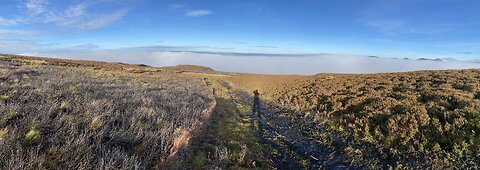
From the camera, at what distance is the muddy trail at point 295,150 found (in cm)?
921

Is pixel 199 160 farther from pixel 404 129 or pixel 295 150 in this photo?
pixel 404 129

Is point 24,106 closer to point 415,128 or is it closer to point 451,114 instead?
point 415,128

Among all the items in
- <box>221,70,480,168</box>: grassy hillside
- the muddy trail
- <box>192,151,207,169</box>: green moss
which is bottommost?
the muddy trail

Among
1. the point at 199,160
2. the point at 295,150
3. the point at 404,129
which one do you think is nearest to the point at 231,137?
the point at 295,150

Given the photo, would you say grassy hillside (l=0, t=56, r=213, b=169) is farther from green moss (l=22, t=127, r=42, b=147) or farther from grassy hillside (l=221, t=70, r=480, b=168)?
grassy hillside (l=221, t=70, r=480, b=168)

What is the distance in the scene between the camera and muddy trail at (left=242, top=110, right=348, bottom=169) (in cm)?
921

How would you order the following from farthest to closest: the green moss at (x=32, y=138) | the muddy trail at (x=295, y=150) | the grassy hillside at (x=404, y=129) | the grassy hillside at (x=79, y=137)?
the muddy trail at (x=295, y=150), the grassy hillside at (x=404, y=129), the green moss at (x=32, y=138), the grassy hillside at (x=79, y=137)

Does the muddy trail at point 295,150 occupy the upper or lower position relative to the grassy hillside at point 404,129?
lower

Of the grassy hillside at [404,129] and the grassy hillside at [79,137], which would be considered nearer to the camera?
the grassy hillside at [79,137]

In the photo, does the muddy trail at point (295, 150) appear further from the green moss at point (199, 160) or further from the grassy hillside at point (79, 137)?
the grassy hillside at point (79, 137)

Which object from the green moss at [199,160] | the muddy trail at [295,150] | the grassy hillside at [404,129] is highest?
the grassy hillside at [404,129]

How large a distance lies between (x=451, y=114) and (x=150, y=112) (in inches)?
480

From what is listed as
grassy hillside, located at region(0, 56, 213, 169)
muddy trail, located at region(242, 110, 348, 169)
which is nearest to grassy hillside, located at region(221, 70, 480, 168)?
muddy trail, located at region(242, 110, 348, 169)

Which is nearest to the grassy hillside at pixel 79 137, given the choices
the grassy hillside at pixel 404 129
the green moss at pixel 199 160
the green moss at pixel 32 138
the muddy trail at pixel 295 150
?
the green moss at pixel 32 138
